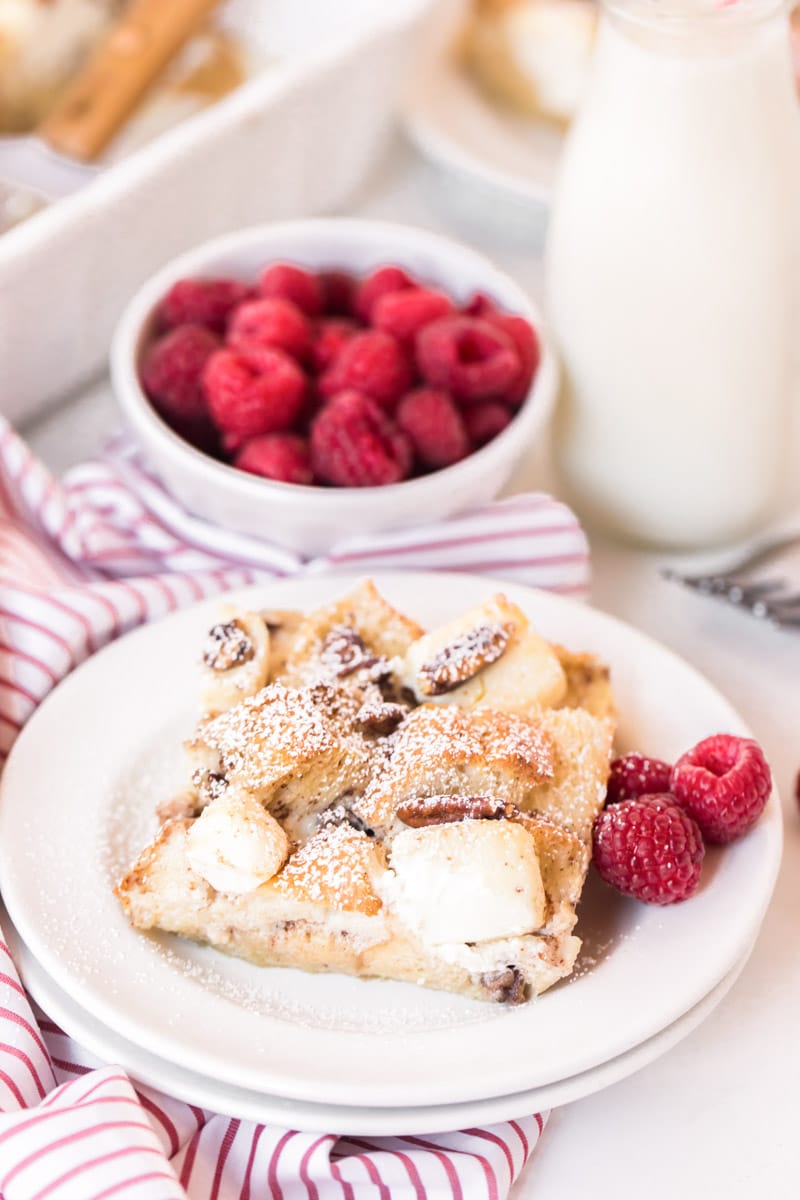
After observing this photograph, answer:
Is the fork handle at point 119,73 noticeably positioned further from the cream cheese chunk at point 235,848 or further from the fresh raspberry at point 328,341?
the cream cheese chunk at point 235,848

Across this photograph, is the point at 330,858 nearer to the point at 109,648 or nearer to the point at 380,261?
the point at 109,648

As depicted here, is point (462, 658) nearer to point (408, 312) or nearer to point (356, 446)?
point (356, 446)

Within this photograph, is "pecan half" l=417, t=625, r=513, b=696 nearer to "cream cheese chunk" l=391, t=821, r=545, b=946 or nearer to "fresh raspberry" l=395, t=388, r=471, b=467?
"cream cheese chunk" l=391, t=821, r=545, b=946

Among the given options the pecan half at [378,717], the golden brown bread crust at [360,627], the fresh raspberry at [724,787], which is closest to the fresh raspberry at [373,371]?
the golden brown bread crust at [360,627]

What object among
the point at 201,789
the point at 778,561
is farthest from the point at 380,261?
the point at 201,789

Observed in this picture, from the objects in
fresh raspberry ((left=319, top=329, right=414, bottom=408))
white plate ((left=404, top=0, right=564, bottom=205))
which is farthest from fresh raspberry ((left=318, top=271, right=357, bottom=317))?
white plate ((left=404, top=0, right=564, bottom=205))

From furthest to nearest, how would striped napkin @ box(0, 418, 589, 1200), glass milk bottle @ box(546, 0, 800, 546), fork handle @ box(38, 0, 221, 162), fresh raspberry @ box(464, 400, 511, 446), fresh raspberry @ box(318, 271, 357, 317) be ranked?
fork handle @ box(38, 0, 221, 162)
fresh raspberry @ box(318, 271, 357, 317)
fresh raspberry @ box(464, 400, 511, 446)
glass milk bottle @ box(546, 0, 800, 546)
striped napkin @ box(0, 418, 589, 1200)
